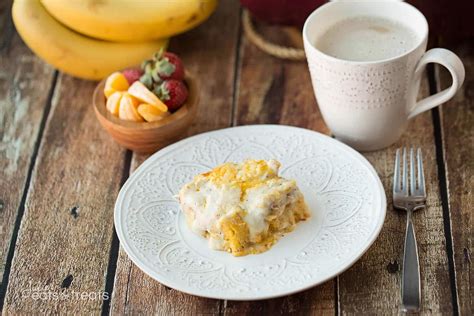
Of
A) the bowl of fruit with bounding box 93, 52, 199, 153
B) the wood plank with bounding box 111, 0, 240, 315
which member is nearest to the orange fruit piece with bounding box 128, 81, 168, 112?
the bowl of fruit with bounding box 93, 52, 199, 153

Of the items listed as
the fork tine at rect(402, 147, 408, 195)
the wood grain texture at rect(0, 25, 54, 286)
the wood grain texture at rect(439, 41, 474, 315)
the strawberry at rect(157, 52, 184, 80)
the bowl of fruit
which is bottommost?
the wood grain texture at rect(0, 25, 54, 286)

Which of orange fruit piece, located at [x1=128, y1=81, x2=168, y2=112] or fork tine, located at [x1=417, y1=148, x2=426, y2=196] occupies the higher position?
orange fruit piece, located at [x1=128, y1=81, x2=168, y2=112]

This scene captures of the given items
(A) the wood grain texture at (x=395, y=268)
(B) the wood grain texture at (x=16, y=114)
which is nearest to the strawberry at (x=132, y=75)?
(B) the wood grain texture at (x=16, y=114)

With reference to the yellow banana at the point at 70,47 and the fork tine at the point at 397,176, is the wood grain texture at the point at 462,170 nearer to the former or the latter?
the fork tine at the point at 397,176

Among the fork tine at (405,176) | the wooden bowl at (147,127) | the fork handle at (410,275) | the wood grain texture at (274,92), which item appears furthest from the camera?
the wood grain texture at (274,92)

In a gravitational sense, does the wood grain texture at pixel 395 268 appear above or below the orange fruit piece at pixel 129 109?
below

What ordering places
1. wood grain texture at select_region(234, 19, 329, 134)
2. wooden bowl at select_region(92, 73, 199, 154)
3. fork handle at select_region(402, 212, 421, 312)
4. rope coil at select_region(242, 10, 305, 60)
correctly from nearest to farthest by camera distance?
fork handle at select_region(402, 212, 421, 312), wooden bowl at select_region(92, 73, 199, 154), wood grain texture at select_region(234, 19, 329, 134), rope coil at select_region(242, 10, 305, 60)

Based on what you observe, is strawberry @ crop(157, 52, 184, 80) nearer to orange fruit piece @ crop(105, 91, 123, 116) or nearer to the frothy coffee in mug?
orange fruit piece @ crop(105, 91, 123, 116)

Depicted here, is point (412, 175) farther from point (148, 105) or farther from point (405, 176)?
point (148, 105)
